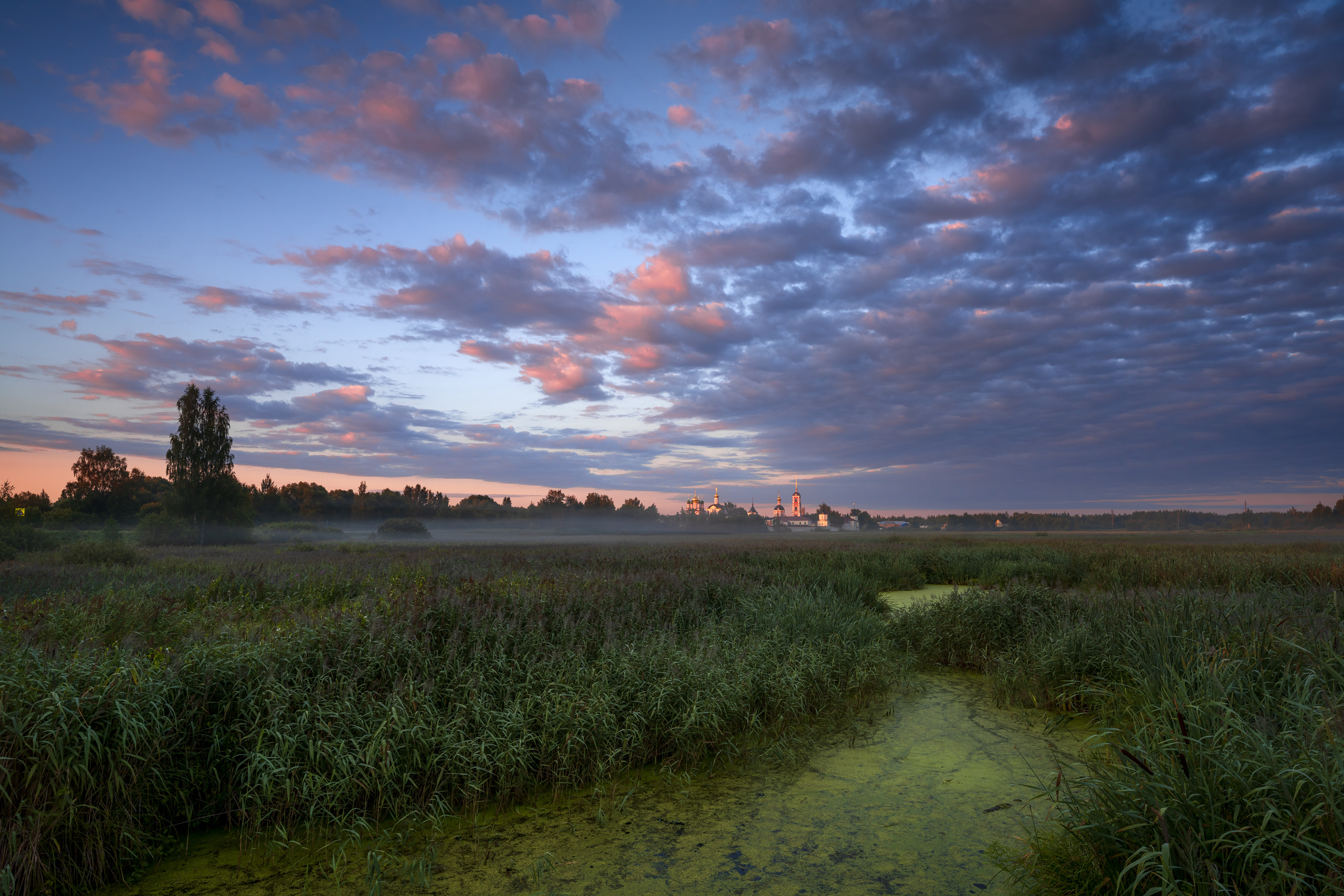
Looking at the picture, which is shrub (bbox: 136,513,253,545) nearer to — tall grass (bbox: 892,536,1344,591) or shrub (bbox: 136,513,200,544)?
shrub (bbox: 136,513,200,544)

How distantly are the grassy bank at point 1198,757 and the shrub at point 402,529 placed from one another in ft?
166

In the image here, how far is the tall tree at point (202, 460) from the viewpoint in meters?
40.7

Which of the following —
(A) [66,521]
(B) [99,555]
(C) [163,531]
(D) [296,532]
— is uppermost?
(A) [66,521]

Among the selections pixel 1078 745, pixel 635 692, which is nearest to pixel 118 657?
pixel 635 692

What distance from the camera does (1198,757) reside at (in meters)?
2.99

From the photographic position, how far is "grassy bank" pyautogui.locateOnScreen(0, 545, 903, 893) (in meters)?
3.43

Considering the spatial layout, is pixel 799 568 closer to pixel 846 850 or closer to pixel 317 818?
pixel 846 850

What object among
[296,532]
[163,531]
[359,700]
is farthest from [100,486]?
[359,700]

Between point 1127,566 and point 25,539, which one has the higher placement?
point 25,539

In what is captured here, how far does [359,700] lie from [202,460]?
48.9 m

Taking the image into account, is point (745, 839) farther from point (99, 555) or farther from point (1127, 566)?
point (99, 555)

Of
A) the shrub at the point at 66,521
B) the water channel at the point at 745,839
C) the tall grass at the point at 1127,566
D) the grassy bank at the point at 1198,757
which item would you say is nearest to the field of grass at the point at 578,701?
the grassy bank at the point at 1198,757

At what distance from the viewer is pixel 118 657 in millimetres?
4523

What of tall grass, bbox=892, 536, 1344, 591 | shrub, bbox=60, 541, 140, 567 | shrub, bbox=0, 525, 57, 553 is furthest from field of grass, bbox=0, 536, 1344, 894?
shrub, bbox=0, 525, 57, 553
